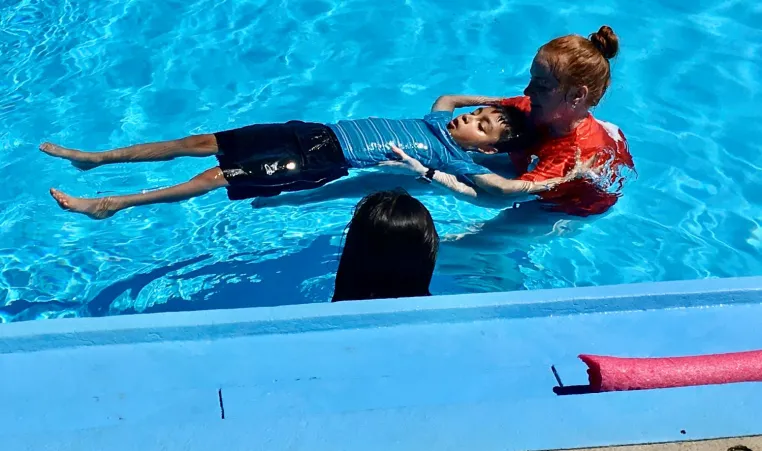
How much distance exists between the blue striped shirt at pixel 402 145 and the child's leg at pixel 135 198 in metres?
0.73

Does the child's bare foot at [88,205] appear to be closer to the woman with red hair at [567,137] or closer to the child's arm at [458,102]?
the woman with red hair at [567,137]

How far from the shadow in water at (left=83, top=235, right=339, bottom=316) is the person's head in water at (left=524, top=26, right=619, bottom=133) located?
5.04 ft

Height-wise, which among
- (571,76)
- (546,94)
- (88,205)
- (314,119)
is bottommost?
(314,119)

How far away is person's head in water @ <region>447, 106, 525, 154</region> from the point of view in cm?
458

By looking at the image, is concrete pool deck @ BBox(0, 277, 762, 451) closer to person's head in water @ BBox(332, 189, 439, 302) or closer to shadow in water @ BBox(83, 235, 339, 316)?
person's head in water @ BBox(332, 189, 439, 302)

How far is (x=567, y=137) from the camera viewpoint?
433 cm

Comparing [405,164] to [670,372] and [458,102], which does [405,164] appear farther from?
[670,372]

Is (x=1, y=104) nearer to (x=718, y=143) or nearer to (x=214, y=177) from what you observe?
(x=214, y=177)

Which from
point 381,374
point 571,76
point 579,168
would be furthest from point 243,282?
point 571,76

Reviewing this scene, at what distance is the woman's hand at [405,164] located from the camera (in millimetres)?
4320

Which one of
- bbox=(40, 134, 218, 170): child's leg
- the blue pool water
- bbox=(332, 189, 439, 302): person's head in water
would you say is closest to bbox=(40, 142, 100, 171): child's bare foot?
bbox=(40, 134, 218, 170): child's leg

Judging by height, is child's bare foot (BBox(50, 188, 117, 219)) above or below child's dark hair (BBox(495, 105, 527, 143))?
below

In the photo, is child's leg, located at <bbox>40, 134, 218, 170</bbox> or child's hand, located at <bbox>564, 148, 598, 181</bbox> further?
child's leg, located at <bbox>40, 134, 218, 170</bbox>

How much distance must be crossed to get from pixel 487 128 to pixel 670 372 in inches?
83.4
